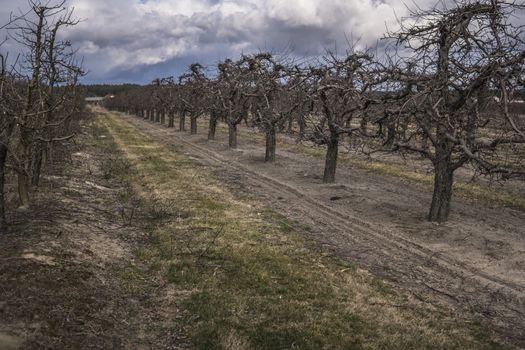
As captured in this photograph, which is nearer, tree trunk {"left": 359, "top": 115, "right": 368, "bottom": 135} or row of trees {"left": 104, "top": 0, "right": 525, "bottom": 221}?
row of trees {"left": 104, "top": 0, "right": 525, "bottom": 221}

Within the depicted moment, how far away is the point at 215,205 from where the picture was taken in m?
15.4

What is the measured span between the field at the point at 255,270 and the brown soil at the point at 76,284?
0.10 ft

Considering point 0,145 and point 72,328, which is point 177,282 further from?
point 0,145

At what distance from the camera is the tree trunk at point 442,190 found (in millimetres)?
13273

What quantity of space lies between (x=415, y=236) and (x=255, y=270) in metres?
5.08

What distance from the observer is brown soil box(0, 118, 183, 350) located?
21.8ft

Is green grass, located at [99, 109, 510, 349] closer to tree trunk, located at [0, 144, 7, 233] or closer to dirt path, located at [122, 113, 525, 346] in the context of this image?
dirt path, located at [122, 113, 525, 346]

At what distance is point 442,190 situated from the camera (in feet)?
44.7

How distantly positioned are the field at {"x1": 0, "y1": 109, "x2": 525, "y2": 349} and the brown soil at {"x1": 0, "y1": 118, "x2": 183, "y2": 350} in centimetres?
3

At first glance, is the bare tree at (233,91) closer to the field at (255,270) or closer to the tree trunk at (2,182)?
the field at (255,270)

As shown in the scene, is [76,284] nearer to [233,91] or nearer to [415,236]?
[415,236]

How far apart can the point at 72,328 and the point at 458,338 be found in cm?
563

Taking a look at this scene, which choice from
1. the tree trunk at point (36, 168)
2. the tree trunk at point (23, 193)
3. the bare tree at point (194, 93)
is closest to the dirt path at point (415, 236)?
the tree trunk at point (36, 168)

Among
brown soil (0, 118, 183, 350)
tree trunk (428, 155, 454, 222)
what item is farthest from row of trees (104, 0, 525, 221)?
brown soil (0, 118, 183, 350)
